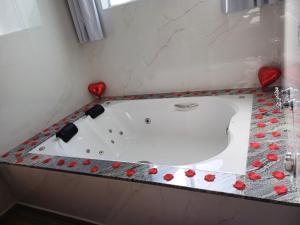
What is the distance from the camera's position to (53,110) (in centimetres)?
205

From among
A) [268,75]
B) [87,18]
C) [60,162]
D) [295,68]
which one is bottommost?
[60,162]

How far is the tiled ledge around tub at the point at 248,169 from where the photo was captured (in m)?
0.85

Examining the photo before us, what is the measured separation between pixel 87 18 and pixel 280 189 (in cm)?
202

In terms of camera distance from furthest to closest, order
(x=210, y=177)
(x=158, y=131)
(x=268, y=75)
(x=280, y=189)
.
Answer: (x=158, y=131) → (x=268, y=75) → (x=210, y=177) → (x=280, y=189)

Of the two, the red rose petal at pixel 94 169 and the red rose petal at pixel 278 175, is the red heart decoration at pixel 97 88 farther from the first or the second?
the red rose petal at pixel 278 175

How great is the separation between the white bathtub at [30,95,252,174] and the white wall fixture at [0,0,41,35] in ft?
3.03

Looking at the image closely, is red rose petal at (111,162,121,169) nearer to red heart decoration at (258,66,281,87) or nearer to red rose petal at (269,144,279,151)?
red rose petal at (269,144,279,151)

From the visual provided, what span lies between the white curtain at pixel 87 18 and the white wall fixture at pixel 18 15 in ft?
1.12

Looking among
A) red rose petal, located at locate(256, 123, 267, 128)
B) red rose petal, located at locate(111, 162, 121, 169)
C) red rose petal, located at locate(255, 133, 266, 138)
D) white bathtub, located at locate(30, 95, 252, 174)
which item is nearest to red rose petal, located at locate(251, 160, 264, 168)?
red rose petal, located at locate(255, 133, 266, 138)

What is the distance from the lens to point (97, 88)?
2.38 metres

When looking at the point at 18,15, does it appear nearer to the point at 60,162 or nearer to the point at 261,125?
the point at 60,162

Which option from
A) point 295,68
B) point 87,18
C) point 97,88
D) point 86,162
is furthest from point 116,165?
point 87,18

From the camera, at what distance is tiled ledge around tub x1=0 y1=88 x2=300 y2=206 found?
85cm

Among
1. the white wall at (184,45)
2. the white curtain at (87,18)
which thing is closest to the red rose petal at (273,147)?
the white wall at (184,45)
